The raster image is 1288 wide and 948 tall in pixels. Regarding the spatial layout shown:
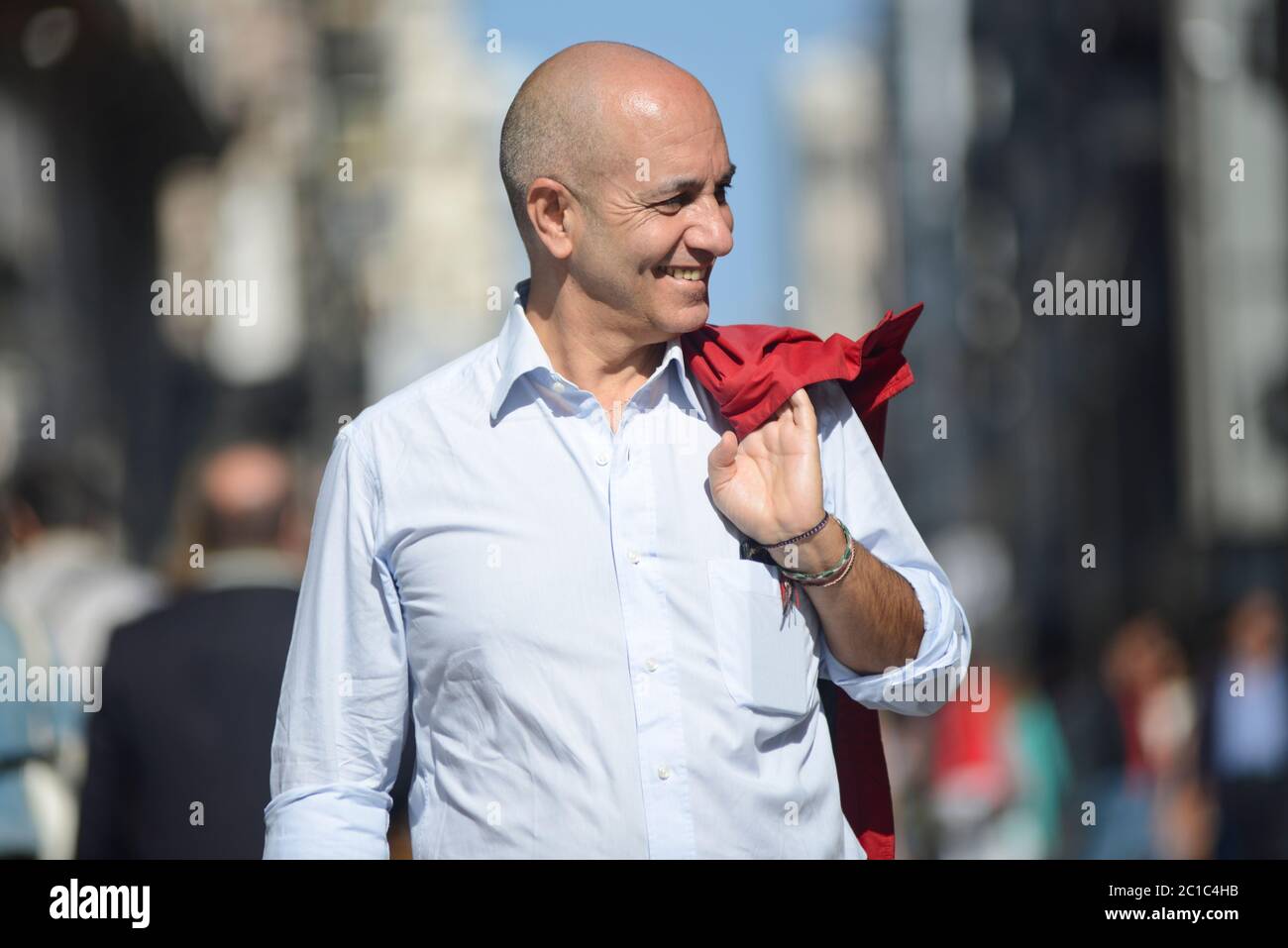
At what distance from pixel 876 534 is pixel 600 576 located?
493 millimetres

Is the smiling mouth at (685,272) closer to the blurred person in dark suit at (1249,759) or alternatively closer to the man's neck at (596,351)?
the man's neck at (596,351)

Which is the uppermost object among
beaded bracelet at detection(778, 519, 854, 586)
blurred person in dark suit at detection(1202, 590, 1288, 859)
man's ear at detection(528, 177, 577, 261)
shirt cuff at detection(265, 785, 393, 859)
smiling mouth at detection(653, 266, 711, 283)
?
man's ear at detection(528, 177, 577, 261)

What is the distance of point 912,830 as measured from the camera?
973 cm

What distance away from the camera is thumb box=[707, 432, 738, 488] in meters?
2.94

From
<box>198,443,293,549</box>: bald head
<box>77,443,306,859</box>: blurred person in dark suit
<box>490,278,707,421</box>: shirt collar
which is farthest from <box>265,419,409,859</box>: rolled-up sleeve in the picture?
<box>198,443,293,549</box>: bald head

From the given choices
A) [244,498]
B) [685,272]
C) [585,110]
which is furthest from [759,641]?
[244,498]

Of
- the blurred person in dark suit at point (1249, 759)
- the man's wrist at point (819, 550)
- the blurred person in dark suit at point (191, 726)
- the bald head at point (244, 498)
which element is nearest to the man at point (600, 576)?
the man's wrist at point (819, 550)

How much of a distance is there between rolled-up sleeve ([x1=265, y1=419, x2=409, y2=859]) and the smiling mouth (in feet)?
2.02

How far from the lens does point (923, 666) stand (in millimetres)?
3008

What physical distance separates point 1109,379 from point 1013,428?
798cm

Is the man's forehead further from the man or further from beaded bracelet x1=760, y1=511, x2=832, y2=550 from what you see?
beaded bracelet x1=760, y1=511, x2=832, y2=550

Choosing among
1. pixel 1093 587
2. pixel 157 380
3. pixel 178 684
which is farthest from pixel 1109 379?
pixel 178 684

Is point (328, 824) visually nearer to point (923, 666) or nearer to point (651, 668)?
point (651, 668)
